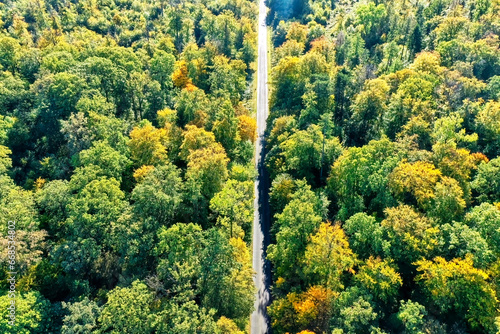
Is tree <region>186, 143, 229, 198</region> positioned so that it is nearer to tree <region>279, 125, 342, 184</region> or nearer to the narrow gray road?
the narrow gray road

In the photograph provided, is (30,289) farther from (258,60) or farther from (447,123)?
(258,60)

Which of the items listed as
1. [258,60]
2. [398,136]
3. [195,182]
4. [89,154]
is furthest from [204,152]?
[258,60]

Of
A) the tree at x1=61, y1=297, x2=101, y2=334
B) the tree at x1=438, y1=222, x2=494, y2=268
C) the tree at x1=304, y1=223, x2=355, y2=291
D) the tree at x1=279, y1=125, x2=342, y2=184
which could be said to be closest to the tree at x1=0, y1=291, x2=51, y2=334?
the tree at x1=61, y1=297, x2=101, y2=334

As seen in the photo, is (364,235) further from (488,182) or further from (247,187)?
(247,187)

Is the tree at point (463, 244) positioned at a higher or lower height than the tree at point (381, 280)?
higher

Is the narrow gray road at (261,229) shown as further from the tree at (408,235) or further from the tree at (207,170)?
the tree at (408,235)

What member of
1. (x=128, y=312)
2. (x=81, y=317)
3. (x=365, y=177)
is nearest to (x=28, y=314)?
(x=81, y=317)

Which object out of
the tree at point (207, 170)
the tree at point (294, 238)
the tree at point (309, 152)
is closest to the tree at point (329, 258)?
the tree at point (294, 238)
